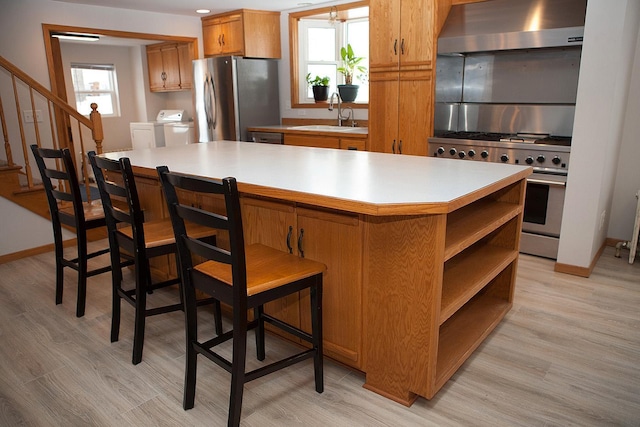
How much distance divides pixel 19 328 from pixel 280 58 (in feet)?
13.9

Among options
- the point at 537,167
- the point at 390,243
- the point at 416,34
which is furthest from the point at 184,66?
the point at 390,243

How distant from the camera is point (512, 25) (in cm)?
349

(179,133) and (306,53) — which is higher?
(306,53)

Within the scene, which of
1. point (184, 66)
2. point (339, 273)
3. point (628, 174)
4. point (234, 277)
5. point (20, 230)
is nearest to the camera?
point (234, 277)

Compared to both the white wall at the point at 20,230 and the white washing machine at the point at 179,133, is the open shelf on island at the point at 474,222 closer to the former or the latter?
the white wall at the point at 20,230

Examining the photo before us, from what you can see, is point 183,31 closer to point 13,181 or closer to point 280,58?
point 280,58

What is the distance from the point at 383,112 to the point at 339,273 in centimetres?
250

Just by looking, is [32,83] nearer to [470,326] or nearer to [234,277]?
[234,277]

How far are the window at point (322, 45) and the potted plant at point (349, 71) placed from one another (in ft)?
0.28

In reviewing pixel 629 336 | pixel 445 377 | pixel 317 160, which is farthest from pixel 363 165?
pixel 629 336

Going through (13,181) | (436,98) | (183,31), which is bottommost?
Result: (13,181)

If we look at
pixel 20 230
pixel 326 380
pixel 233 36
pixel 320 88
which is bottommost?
pixel 326 380

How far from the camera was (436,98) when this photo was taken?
3871mm

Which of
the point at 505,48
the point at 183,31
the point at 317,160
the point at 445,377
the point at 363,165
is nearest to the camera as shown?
the point at 445,377
